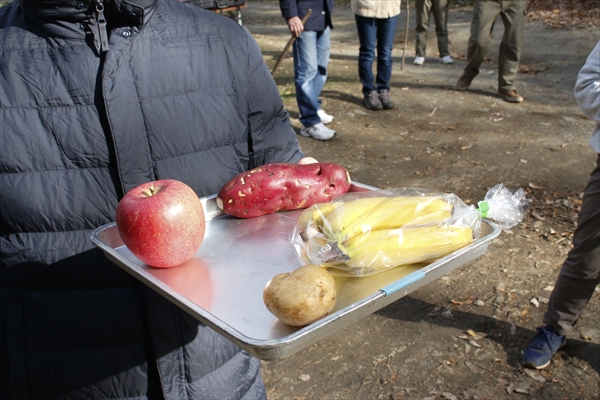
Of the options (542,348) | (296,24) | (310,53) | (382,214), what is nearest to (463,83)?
(310,53)

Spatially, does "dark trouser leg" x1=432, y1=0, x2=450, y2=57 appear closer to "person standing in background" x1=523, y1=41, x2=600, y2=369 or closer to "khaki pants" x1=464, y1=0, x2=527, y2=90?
"khaki pants" x1=464, y1=0, x2=527, y2=90

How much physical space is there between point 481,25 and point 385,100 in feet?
5.03

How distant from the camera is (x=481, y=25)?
7.43 m

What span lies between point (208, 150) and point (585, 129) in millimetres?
6111

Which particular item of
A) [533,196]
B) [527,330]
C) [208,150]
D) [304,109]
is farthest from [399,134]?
[208,150]

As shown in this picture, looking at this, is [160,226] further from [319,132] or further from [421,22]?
[421,22]

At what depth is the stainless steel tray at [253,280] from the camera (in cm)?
115

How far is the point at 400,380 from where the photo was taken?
325 centimetres

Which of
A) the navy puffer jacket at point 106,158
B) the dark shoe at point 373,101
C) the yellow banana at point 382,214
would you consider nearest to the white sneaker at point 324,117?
the dark shoe at point 373,101

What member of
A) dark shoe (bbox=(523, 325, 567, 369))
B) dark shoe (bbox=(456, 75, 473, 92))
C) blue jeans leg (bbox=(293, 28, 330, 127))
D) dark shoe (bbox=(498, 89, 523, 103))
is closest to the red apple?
dark shoe (bbox=(523, 325, 567, 369))

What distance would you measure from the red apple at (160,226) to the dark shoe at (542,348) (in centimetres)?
246

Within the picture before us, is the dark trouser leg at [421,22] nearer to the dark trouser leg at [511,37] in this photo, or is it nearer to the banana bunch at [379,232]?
the dark trouser leg at [511,37]

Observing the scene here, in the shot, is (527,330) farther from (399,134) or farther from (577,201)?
(399,134)

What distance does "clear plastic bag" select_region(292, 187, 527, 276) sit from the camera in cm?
143
